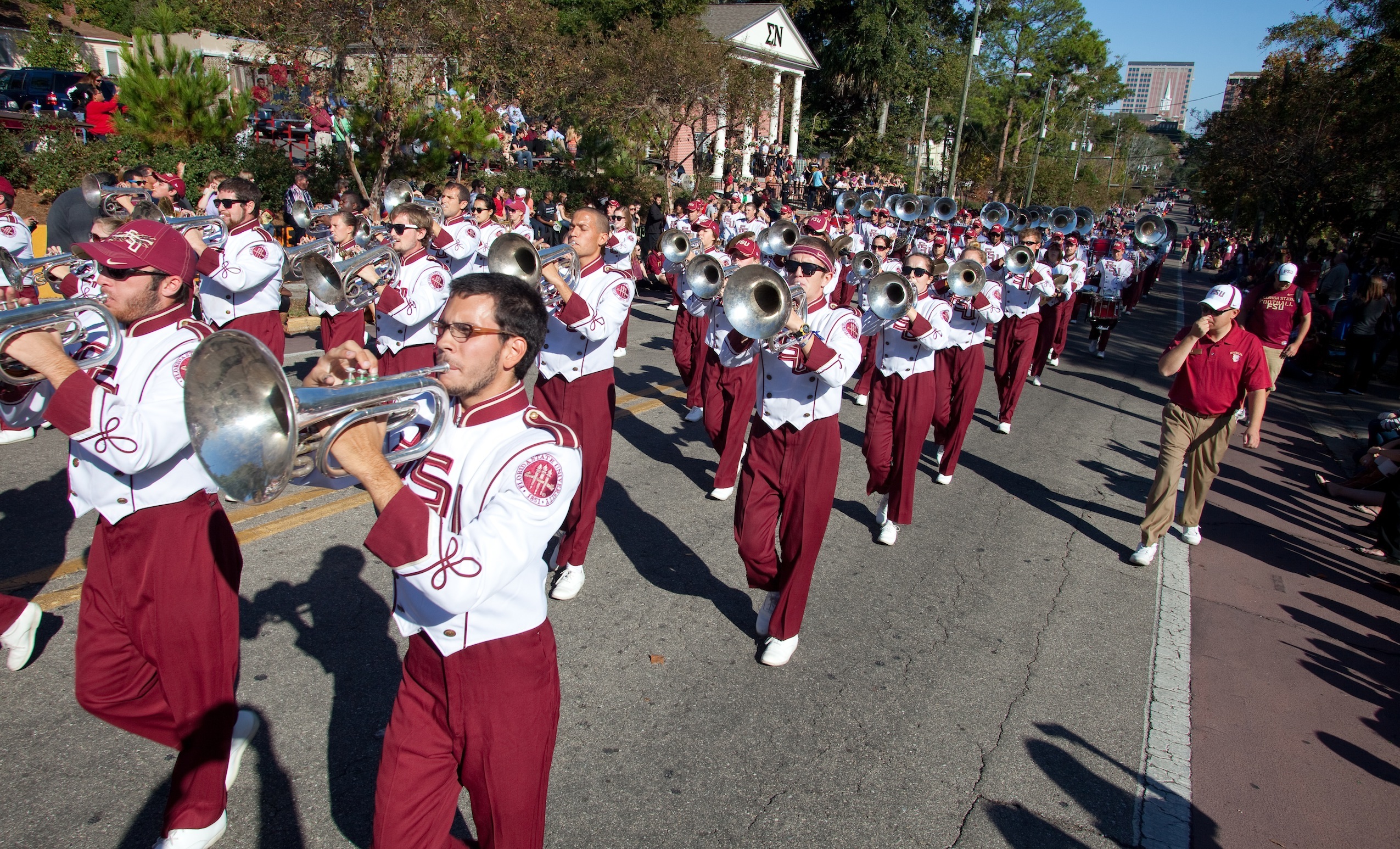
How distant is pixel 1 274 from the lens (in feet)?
18.7

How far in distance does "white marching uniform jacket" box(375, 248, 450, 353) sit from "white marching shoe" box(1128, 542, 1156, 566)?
5.34 metres

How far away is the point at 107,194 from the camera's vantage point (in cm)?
867

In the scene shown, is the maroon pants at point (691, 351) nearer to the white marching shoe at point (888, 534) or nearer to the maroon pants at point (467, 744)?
the white marching shoe at point (888, 534)

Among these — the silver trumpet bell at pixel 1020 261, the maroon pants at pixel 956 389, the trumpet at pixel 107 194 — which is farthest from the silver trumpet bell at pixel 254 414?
the silver trumpet bell at pixel 1020 261

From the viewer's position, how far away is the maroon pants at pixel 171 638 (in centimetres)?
283

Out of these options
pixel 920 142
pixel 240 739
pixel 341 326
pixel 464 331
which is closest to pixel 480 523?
pixel 464 331

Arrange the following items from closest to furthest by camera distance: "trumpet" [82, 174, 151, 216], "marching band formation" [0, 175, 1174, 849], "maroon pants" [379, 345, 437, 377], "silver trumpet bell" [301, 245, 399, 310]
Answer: "marching band formation" [0, 175, 1174, 849] → "silver trumpet bell" [301, 245, 399, 310] → "maroon pants" [379, 345, 437, 377] → "trumpet" [82, 174, 151, 216]

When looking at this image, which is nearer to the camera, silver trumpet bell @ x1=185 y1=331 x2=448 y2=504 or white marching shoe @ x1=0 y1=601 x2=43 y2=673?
silver trumpet bell @ x1=185 y1=331 x2=448 y2=504

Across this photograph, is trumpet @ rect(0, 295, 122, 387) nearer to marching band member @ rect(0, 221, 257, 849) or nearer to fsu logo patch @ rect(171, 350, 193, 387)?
marching band member @ rect(0, 221, 257, 849)

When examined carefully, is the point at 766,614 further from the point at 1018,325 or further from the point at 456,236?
the point at 1018,325

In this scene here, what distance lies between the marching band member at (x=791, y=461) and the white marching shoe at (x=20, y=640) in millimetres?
3382

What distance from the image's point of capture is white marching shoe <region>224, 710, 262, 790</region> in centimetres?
331

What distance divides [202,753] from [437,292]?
344cm

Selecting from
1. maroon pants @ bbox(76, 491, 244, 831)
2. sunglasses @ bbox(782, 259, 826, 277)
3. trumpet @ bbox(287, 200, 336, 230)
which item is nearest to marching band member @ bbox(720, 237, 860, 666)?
sunglasses @ bbox(782, 259, 826, 277)
